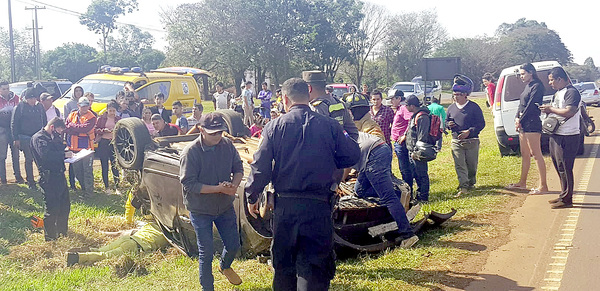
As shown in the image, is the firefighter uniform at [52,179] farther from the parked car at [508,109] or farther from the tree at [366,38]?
the tree at [366,38]

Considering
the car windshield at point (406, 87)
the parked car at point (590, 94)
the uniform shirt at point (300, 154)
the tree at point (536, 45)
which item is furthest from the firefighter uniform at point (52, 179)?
the tree at point (536, 45)

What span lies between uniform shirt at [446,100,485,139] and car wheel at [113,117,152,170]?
4629 mm

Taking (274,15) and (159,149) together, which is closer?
(159,149)

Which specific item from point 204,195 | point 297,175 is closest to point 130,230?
point 204,195

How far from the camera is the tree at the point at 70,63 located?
45.5m

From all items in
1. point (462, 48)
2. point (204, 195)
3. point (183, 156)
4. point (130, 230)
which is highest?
point (462, 48)

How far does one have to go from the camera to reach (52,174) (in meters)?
7.35

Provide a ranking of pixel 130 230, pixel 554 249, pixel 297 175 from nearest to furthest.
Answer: pixel 297 175 < pixel 554 249 < pixel 130 230

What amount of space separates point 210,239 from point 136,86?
9.14 metres

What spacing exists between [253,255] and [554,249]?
3146 mm

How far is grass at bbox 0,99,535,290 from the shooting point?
5.31 m

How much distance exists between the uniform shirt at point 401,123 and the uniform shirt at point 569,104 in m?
2.01

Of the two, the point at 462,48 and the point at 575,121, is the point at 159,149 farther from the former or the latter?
the point at 462,48

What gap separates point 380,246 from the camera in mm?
5992
